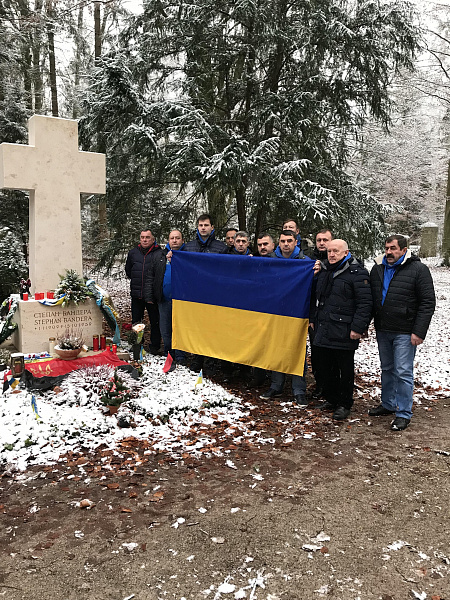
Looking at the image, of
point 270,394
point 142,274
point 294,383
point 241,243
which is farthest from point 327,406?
point 142,274

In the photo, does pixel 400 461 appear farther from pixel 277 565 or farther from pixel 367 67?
pixel 367 67

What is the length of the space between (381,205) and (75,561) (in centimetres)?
748

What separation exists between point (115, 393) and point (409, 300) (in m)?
3.19

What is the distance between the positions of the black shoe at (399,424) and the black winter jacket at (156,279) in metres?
3.53

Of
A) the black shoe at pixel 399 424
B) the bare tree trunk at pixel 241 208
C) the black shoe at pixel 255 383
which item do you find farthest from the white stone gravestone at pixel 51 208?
the black shoe at pixel 399 424

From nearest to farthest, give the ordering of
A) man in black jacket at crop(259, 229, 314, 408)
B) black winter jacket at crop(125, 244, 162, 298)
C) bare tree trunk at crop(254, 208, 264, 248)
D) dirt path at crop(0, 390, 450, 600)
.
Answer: dirt path at crop(0, 390, 450, 600)
man in black jacket at crop(259, 229, 314, 408)
black winter jacket at crop(125, 244, 162, 298)
bare tree trunk at crop(254, 208, 264, 248)

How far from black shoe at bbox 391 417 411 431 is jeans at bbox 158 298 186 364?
119 inches

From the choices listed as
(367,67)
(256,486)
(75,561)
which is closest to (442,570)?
(256,486)

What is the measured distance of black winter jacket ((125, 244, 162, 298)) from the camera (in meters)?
6.81

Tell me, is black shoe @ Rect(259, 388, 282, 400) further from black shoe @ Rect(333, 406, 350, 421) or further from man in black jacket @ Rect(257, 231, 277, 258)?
man in black jacket @ Rect(257, 231, 277, 258)

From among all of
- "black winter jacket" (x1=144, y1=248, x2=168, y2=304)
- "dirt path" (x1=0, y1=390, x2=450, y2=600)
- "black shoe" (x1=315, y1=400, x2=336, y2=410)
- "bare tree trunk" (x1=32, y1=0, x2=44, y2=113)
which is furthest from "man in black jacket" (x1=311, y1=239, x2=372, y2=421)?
"bare tree trunk" (x1=32, y1=0, x2=44, y2=113)

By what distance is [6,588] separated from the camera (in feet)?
8.11

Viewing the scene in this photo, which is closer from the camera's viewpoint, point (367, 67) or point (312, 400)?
point (312, 400)

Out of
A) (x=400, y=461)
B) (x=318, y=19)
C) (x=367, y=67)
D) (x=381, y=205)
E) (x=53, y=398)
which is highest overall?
(x=318, y=19)
